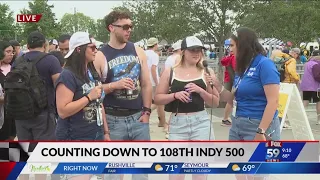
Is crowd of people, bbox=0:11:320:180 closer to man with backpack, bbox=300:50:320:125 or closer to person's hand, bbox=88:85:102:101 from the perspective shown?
person's hand, bbox=88:85:102:101

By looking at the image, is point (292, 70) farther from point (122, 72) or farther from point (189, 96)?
point (122, 72)

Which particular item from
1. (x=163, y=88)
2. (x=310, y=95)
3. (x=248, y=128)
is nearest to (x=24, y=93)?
(x=163, y=88)

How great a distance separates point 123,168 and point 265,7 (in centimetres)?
2244

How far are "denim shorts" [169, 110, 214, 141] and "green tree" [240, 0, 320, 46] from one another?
2076 centimetres

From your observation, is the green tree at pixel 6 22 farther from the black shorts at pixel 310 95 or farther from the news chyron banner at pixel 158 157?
the news chyron banner at pixel 158 157

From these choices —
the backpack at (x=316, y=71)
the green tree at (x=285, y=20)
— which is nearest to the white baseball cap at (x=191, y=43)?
the backpack at (x=316, y=71)

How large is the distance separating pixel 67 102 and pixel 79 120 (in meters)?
0.22

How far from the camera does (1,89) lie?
4902 mm

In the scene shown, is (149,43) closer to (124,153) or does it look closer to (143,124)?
(143,124)

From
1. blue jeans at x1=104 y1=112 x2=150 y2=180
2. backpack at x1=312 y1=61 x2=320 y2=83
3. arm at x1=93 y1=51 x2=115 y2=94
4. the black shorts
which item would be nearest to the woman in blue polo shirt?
blue jeans at x1=104 y1=112 x2=150 y2=180

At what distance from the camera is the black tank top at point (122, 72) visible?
4.18 meters

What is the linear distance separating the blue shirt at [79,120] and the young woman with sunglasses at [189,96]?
0.77 metres

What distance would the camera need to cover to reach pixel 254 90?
3.93m

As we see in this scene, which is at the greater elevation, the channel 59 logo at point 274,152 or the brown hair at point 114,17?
the brown hair at point 114,17
